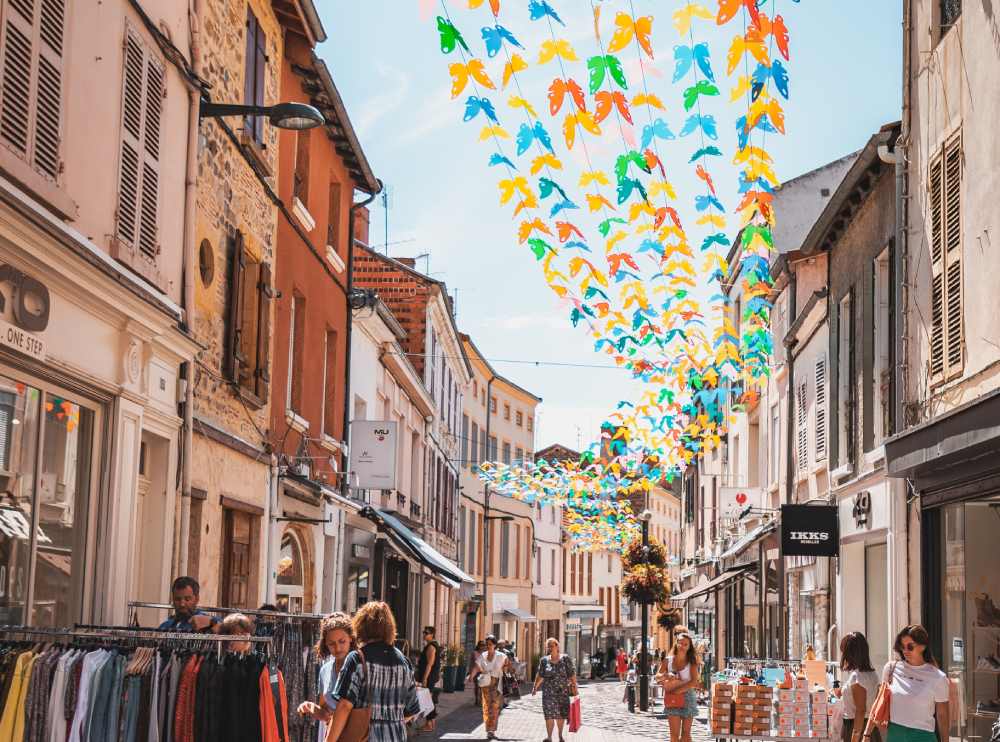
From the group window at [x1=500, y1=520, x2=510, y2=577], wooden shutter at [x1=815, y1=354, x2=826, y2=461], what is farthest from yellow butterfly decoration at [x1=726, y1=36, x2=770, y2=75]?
window at [x1=500, y1=520, x2=510, y2=577]

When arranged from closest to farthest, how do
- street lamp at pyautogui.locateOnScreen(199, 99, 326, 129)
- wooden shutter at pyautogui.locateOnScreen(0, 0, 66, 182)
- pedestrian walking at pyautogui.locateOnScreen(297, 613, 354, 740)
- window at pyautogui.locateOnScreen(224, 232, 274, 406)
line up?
wooden shutter at pyautogui.locateOnScreen(0, 0, 66, 182) → pedestrian walking at pyautogui.locateOnScreen(297, 613, 354, 740) → street lamp at pyautogui.locateOnScreen(199, 99, 326, 129) → window at pyautogui.locateOnScreen(224, 232, 274, 406)

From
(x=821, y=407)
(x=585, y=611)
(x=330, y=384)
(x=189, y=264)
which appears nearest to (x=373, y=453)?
(x=330, y=384)

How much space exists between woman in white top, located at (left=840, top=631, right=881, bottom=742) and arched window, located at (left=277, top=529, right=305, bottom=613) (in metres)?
6.75

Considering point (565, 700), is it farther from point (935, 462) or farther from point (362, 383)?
point (935, 462)

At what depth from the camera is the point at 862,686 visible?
454 inches

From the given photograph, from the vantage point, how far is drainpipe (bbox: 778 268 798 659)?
71.6 ft

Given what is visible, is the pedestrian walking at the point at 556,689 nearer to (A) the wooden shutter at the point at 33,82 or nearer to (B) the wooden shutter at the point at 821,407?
(B) the wooden shutter at the point at 821,407

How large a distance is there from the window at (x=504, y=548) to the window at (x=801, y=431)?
30676 mm

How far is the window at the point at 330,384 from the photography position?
19.0 metres

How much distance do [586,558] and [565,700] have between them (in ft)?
178

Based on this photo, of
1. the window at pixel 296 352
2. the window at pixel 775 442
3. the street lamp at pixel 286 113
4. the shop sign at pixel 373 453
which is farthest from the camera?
the window at pixel 775 442

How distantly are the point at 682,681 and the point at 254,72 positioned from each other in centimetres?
809

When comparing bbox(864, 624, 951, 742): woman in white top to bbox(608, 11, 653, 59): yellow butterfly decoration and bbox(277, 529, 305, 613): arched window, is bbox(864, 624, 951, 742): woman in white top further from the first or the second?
bbox(277, 529, 305, 613): arched window

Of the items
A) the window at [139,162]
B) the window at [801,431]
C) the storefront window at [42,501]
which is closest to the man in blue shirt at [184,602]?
the storefront window at [42,501]
